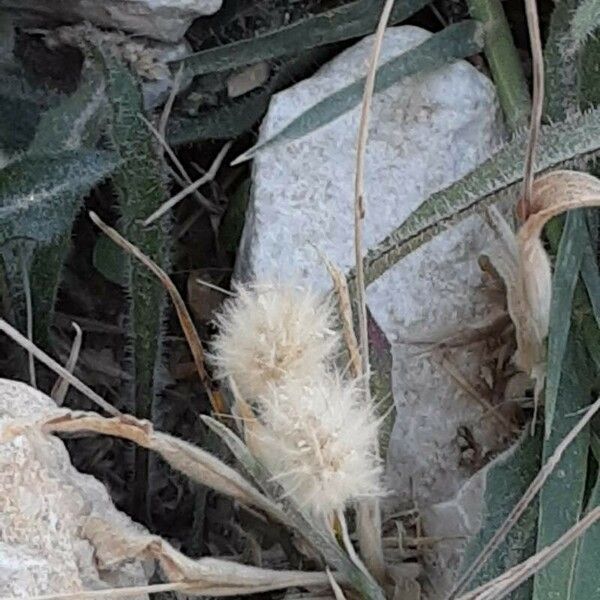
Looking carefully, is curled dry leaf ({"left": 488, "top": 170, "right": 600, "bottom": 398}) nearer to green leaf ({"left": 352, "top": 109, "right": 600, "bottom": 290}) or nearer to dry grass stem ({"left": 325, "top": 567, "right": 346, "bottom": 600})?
green leaf ({"left": 352, "top": 109, "right": 600, "bottom": 290})

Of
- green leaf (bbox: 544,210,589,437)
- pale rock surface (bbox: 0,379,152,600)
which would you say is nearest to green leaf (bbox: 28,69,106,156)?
pale rock surface (bbox: 0,379,152,600)

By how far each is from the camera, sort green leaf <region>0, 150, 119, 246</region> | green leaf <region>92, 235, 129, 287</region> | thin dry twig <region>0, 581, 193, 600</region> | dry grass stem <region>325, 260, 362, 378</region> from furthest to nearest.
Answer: green leaf <region>92, 235, 129, 287</region>, green leaf <region>0, 150, 119, 246</region>, dry grass stem <region>325, 260, 362, 378</region>, thin dry twig <region>0, 581, 193, 600</region>

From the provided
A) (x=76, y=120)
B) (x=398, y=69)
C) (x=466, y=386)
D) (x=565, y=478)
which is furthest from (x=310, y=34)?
(x=565, y=478)

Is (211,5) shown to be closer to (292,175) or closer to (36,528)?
(292,175)

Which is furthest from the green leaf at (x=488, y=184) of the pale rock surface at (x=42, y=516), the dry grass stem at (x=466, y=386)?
the pale rock surface at (x=42, y=516)

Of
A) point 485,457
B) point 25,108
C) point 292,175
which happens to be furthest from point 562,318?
point 25,108

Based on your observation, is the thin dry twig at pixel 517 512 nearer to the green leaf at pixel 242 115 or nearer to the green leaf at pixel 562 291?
the green leaf at pixel 562 291
